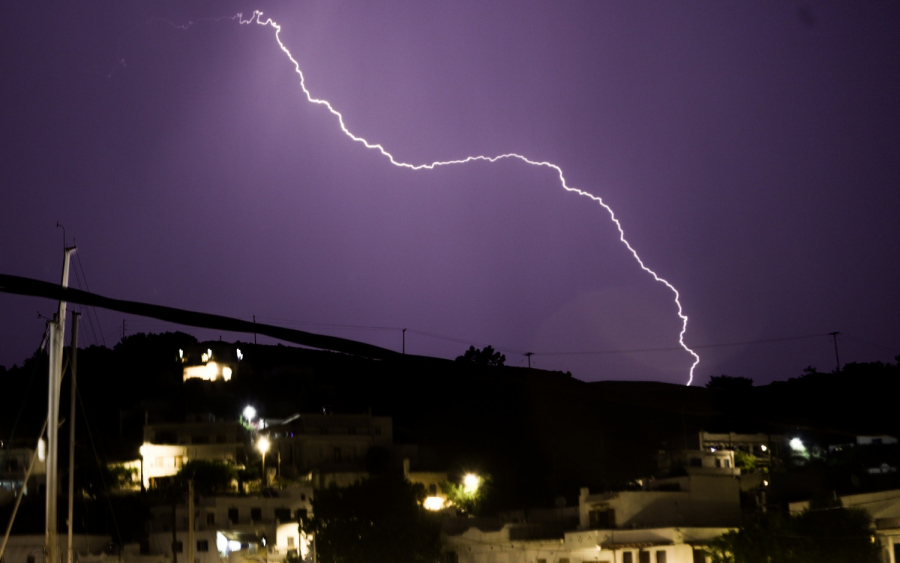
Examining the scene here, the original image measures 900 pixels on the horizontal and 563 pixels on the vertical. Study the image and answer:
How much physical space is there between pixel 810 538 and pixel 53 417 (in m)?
18.3

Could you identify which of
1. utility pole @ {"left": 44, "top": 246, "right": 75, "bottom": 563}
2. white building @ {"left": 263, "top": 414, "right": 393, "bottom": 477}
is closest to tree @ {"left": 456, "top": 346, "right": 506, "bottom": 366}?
white building @ {"left": 263, "top": 414, "right": 393, "bottom": 477}

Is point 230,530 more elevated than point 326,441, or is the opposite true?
point 326,441

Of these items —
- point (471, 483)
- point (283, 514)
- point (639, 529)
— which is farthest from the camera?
point (471, 483)

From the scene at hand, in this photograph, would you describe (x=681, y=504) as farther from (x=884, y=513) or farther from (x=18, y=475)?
(x=18, y=475)

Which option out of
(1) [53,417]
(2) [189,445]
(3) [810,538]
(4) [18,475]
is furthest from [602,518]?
(4) [18,475]

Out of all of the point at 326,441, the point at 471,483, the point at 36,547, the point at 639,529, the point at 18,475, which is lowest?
the point at 36,547

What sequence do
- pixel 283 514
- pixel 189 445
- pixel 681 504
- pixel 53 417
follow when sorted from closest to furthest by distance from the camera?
1. pixel 53 417
2. pixel 681 504
3. pixel 283 514
4. pixel 189 445

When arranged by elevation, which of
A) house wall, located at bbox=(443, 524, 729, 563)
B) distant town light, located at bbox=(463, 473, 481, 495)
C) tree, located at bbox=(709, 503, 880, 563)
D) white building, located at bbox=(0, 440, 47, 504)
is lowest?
house wall, located at bbox=(443, 524, 729, 563)

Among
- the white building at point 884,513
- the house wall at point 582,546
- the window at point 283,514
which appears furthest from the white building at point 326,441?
the white building at point 884,513

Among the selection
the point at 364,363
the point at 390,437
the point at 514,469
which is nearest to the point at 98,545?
the point at 390,437

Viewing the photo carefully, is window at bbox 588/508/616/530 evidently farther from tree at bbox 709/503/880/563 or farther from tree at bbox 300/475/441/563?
tree at bbox 709/503/880/563

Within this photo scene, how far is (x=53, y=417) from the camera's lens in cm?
2148

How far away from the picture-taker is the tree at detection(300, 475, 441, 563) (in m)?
36.0

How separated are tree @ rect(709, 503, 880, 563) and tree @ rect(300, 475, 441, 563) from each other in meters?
13.4
